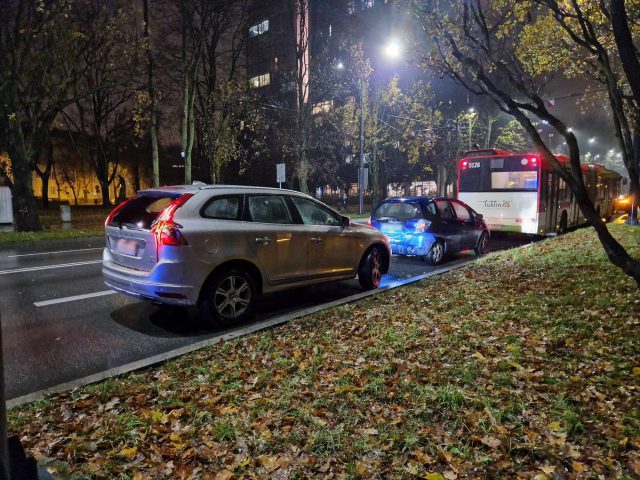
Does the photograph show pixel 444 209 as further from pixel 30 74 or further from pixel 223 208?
pixel 30 74

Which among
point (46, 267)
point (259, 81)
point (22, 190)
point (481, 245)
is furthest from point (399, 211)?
point (259, 81)

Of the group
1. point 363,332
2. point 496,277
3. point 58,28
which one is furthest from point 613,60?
point 58,28

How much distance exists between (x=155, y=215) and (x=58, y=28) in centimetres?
1397

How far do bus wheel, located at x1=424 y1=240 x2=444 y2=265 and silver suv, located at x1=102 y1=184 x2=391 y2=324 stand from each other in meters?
4.13

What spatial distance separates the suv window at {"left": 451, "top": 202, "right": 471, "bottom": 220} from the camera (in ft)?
39.2

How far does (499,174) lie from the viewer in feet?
51.1

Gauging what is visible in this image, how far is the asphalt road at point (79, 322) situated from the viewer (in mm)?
4590

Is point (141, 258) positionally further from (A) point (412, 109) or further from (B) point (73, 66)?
(A) point (412, 109)

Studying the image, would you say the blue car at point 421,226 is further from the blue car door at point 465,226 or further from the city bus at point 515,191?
the city bus at point 515,191

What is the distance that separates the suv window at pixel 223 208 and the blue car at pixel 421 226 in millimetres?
5419

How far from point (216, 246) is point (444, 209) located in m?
7.31

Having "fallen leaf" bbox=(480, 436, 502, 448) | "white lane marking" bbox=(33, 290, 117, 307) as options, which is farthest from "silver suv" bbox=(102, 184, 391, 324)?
"fallen leaf" bbox=(480, 436, 502, 448)

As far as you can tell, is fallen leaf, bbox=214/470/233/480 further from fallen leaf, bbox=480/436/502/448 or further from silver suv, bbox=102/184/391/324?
silver suv, bbox=102/184/391/324

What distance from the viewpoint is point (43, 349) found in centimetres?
501
